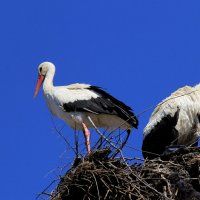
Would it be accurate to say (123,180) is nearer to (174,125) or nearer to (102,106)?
(174,125)

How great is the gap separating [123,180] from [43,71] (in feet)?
18.3

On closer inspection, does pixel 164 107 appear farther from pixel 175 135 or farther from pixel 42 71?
pixel 42 71

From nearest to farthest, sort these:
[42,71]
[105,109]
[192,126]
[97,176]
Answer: [97,176]
[192,126]
[105,109]
[42,71]

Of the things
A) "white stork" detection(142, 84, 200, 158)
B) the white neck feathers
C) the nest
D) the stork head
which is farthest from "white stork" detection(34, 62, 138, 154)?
the nest

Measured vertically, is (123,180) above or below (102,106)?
below

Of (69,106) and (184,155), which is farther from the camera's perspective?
(69,106)

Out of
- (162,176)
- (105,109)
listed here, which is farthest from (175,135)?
(162,176)

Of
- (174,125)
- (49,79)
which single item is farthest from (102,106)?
(49,79)

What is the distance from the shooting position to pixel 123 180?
10000mm

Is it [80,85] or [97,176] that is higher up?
[80,85]

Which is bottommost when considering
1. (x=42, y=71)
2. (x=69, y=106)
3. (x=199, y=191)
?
(x=199, y=191)

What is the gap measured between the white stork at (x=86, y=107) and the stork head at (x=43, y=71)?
900 millimetres

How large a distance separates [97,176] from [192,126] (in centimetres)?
301

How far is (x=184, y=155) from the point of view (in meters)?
10.7
